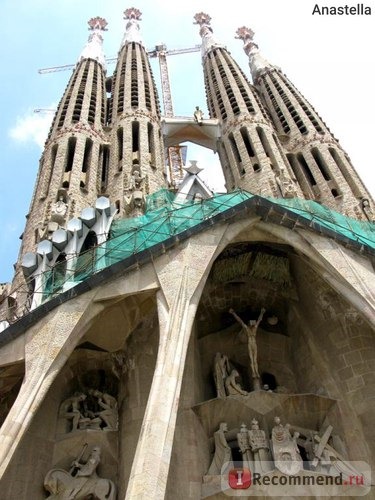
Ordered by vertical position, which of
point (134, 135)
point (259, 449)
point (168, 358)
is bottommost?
point (259, 449)

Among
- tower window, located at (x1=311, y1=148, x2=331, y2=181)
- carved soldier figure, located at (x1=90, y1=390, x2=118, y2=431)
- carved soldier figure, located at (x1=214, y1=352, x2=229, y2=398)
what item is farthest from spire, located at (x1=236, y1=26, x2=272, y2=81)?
carved soldier figure, located at (x1=90, y1=390, x2=118, y2=431)

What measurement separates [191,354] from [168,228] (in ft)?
7.55

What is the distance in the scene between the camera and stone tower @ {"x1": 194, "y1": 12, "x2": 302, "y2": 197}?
17.3 meters

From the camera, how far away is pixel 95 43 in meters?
26.7

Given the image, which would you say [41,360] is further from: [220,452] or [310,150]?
[310,150]

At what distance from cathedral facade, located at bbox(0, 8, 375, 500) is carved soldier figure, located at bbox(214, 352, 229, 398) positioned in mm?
27

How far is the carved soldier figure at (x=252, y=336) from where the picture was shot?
11.0 metres

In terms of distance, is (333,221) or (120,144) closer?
(333,221)

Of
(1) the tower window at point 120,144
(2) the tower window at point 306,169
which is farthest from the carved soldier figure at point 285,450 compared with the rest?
(1) the tower window at point 120,144

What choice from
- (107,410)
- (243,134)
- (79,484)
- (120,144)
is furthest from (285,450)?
(243,134)

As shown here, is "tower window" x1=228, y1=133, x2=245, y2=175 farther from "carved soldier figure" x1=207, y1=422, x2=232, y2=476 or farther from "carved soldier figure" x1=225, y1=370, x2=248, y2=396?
"carved soldier figure" x1=207, y1=422, x2=232, y2=476

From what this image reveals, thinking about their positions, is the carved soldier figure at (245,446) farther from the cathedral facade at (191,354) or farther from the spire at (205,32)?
the spire at (205,32)

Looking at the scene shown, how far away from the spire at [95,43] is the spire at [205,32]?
4639mm

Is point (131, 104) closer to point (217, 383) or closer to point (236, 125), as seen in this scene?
point (236, 125)
